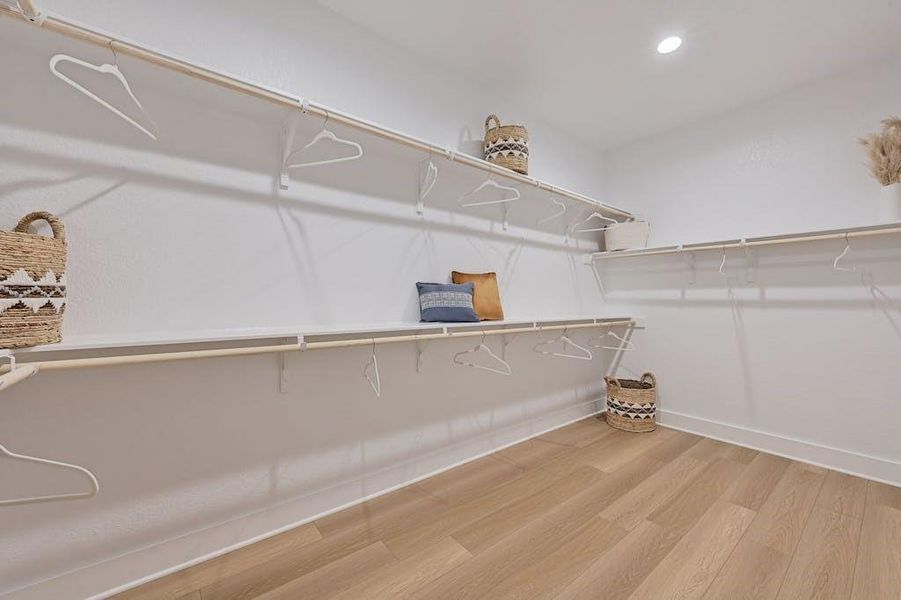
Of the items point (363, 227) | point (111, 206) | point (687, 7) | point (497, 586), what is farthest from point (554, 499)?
point (687, 7)

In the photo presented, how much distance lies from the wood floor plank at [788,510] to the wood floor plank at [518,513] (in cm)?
63

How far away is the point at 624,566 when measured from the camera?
124 cm

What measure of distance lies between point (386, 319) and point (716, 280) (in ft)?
7.04

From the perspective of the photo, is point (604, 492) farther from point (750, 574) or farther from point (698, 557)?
point (750, 574)

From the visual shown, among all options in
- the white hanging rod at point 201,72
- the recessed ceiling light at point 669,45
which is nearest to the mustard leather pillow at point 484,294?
the white hanging rod at point 201,72

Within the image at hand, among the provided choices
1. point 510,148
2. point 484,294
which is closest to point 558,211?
point 510,148

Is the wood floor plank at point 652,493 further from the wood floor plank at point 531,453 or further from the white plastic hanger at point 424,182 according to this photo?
the white plastic hanger at point 424,182

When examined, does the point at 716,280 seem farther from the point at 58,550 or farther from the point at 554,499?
the point at 58,550

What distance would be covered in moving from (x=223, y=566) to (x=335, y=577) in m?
0.39

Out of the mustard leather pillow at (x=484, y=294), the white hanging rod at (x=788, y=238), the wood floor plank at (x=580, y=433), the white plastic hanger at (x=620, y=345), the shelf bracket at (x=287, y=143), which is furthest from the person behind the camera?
the white plastic hanger at (x=620, y=345)

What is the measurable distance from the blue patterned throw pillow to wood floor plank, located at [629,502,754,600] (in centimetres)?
114

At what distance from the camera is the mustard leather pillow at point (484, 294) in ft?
6.38

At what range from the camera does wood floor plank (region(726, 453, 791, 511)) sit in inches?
64.8

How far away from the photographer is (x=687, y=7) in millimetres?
1570
